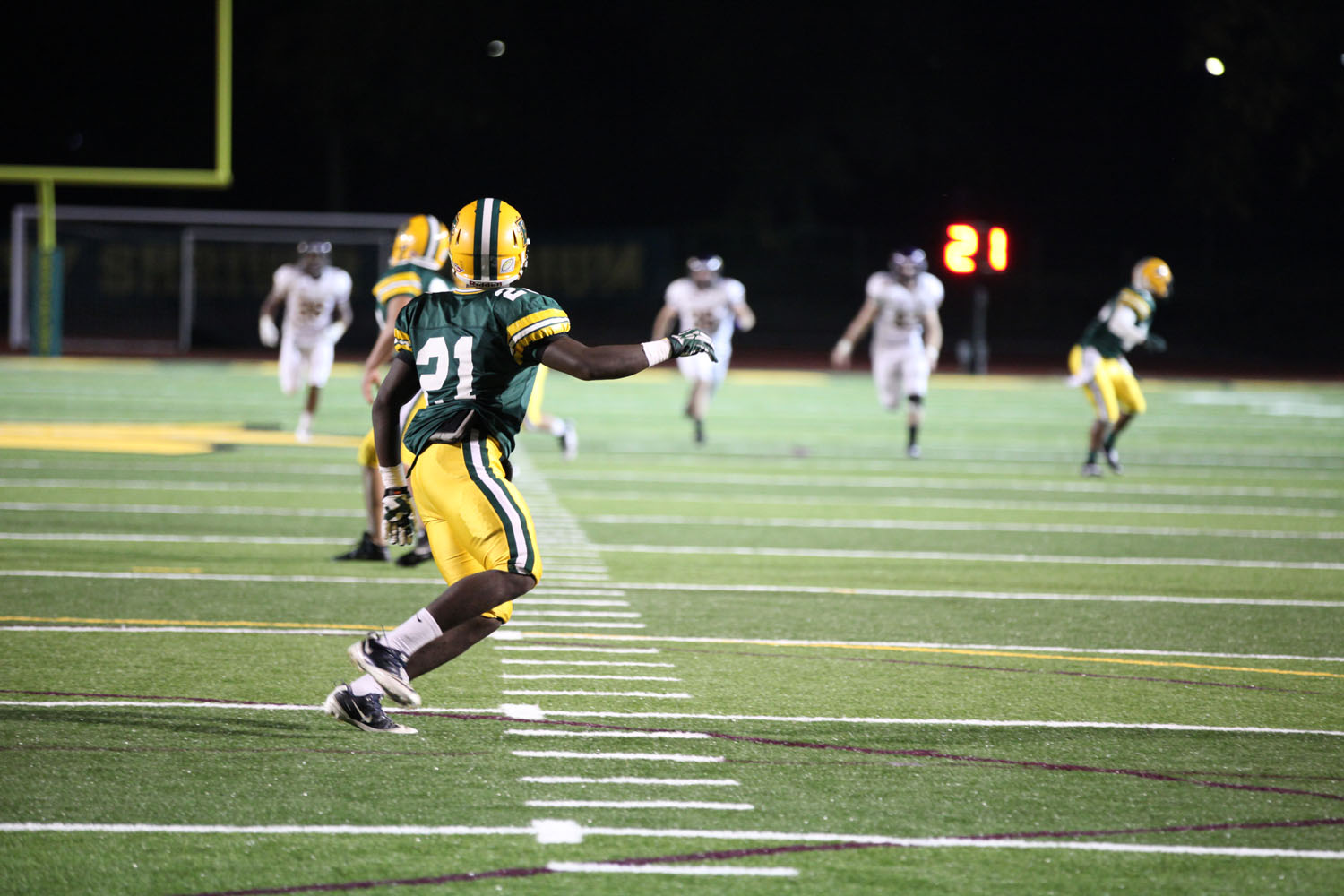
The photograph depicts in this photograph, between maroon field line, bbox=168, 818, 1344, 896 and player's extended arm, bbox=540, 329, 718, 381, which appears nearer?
maroon field line, bbox=168, 818, 1344, 896

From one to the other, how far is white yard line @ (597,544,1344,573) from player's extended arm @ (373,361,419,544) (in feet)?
13.3

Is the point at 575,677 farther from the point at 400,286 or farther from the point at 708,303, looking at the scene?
the point at 708,303

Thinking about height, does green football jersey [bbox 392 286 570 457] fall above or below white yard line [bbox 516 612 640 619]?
above

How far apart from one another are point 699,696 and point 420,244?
10.8ft

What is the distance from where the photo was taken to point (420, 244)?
796cm

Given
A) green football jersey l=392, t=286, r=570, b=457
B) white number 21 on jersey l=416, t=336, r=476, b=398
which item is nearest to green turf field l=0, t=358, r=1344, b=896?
green football jersey l=392, t=286, r=570, b=457

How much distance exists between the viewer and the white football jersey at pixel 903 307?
1564cm

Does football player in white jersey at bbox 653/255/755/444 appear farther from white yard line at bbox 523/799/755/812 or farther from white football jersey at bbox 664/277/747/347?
white yard line at bbox 523/799/755/812

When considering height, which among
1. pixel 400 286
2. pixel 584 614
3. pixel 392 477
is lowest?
pixel 584 614

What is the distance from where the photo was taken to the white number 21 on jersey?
4719 millimetres

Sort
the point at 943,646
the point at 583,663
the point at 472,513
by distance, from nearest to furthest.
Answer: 1. the point at 472,513
2. the point at 583,663
3. the point at 943,646

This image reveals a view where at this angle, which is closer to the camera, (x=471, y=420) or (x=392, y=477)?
(x=471, y=420)

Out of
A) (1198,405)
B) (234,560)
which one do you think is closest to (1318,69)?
(1198,405)

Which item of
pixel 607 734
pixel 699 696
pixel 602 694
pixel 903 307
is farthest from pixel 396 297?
pixel 903 307
